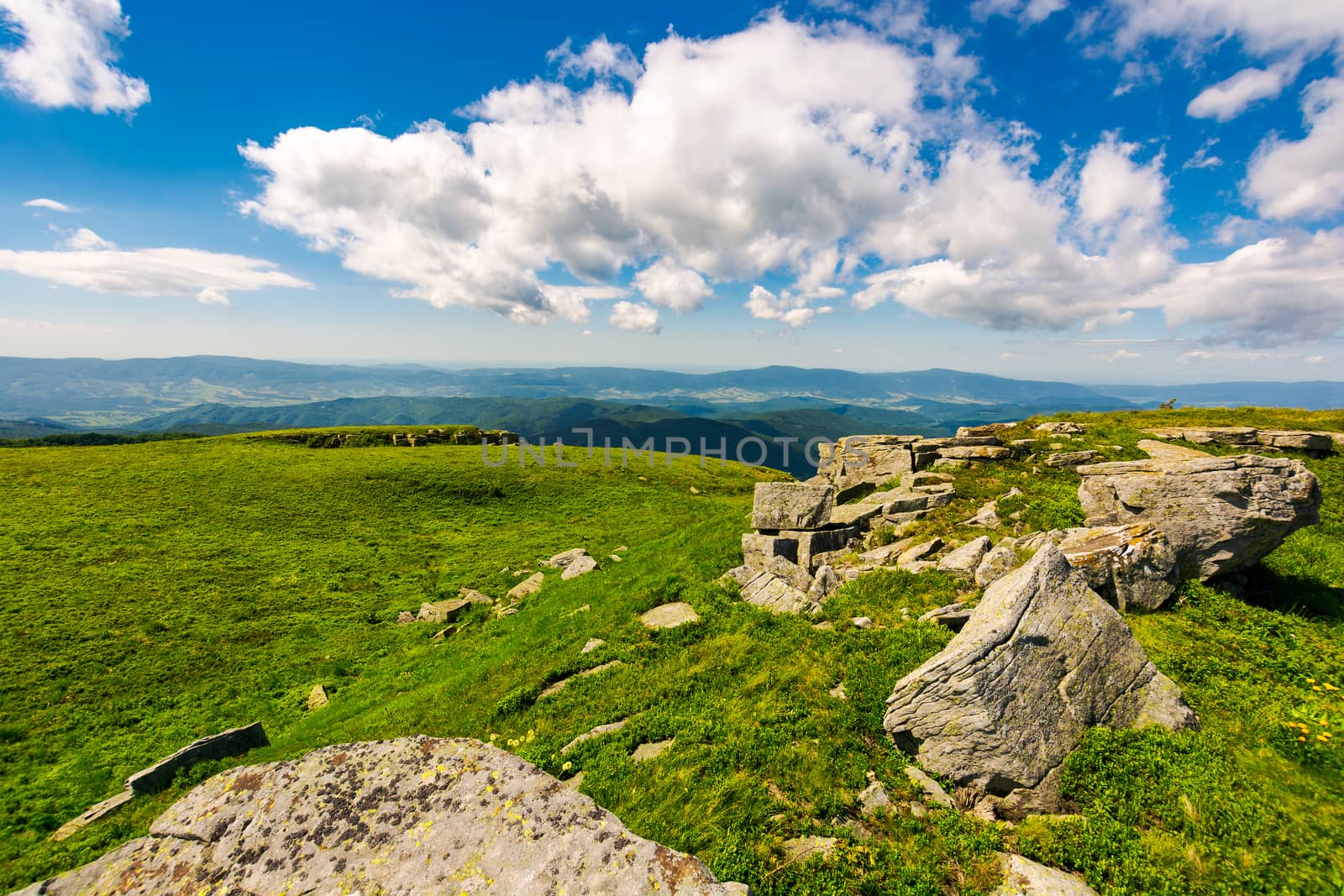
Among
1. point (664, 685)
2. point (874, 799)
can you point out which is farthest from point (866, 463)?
point (874, 799)

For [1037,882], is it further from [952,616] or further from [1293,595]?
[1293,595]

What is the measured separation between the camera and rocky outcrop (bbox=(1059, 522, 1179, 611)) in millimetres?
11398

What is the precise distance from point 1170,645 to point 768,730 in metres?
8.93

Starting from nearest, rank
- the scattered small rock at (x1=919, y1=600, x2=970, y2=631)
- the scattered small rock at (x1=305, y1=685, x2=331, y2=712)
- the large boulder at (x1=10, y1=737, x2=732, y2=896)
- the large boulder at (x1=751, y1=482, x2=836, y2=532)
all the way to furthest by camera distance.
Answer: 1. the large boulder at (x1=10, y1=737, x2=732, y2=896)
2. the scattered small rock at (x1=919, y1=600, x2=970, y2=631)
3. the scattered small rock at (x1=305, y1=685, x2=331, y2=712)
4. the large boulder at (x1=751, y1=482, x2=836, y2=532)

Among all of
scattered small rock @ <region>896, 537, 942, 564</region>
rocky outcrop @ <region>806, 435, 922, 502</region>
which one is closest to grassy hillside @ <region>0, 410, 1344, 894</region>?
scattered small rock @ <region>896, 537, 942, 564</region>

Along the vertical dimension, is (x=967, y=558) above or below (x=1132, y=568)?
below

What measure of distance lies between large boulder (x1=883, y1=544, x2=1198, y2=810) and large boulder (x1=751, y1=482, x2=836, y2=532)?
10046 millimetres

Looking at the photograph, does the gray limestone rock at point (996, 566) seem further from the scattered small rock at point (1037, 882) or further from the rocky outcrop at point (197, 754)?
the rocky outcrop at point (197, 754)

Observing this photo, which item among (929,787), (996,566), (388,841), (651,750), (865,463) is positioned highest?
(865,463)

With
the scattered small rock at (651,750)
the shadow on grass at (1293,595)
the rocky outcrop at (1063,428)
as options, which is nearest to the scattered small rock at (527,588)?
the scattered small rock at (651,750)

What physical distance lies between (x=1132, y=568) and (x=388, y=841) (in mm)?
15757

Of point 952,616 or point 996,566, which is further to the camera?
point 996,566

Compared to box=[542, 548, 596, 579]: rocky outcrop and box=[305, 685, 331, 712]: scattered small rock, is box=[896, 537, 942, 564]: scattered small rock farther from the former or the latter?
box=[305, 685, 331, 712]: scattered small rock

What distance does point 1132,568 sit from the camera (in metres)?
11.5
